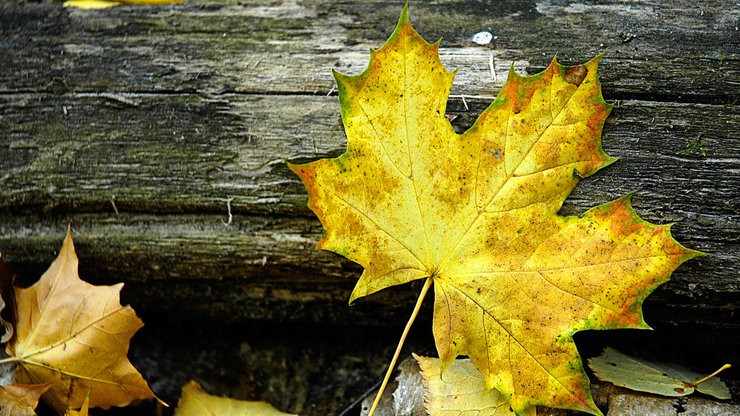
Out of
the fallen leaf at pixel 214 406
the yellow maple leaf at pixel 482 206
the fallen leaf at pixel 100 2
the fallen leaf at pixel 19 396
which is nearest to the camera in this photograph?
the yellow maple leaf at pixel 482 206

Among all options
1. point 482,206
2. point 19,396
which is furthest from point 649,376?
point 19,396

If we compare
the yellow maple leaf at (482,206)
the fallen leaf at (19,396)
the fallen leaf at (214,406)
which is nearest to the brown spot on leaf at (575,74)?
the yellow maple leaf at (482,206)

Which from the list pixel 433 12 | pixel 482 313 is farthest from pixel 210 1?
pixel 482 313

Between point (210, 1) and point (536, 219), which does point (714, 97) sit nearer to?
point (536, 219)

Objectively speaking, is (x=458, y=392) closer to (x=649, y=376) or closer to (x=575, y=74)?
(x=649, y=376)

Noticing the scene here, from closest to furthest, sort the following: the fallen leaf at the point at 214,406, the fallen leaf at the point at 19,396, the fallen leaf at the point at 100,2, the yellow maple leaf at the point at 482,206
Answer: the yellow maple leaf at the point at 482,206, the fallen leaf at the point at 19,396, the fallen leaf at the point at 214,406, the fallen leaf at the point at 100,2

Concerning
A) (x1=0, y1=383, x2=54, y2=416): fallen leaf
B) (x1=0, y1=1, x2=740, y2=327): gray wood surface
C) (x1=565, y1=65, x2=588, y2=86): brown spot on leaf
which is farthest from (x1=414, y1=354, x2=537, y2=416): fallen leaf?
(x1=0, y1=383, x2=54, y2=416): fallen leaf

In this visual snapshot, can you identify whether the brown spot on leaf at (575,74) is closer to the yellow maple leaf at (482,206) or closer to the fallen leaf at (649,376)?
the yellow maple leaf at (482,206)
